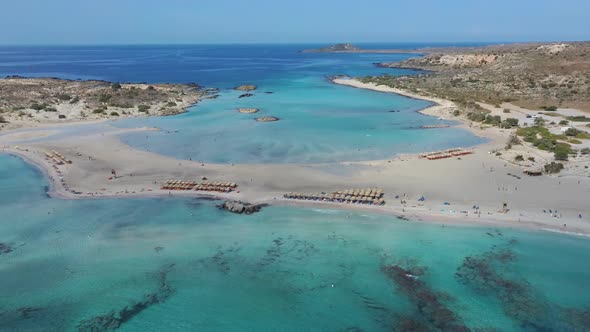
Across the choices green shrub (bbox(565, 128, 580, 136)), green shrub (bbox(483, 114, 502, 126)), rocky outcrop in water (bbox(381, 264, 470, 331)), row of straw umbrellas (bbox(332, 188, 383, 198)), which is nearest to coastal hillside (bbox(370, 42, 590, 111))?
green shrub (bbox(483, 114, 502, 126))

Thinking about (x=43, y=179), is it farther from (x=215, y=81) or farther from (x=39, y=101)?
(x=215, y=81)

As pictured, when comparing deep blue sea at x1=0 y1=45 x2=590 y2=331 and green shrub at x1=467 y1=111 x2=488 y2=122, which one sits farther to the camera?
green shrub at x1=467 y1=111 x2=488 y2=122

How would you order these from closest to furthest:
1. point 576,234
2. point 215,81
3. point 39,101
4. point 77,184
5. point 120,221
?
point 576,234 < point 120,221 < point 77,184 < point 39,101 < point 215,81

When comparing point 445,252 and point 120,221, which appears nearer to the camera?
point 445,252

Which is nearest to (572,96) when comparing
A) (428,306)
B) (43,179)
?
(428,306)

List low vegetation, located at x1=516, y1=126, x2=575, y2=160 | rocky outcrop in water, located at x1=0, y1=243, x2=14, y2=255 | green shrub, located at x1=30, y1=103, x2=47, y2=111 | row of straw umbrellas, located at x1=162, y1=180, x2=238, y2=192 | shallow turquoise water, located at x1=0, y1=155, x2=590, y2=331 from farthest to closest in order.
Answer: green shrub, located at x1=30, y1=103, x2=47, y2=111
low vegetation, located at x1=516, y1=126, x2=575, y2=160
row of straw umbrellas, located at x1=162, y1=180, x2=238, y2=192
rocky outcrop in water, located at x1=0, y1=243, x2=14, y2=255
shallow turquoise water, located at x1=0, y1=155, x2=590, y2=331

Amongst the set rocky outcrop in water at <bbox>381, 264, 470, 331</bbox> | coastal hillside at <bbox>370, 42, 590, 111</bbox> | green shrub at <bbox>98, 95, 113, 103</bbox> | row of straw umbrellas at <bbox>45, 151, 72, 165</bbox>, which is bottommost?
rocky outcrop in water at <bbox>381, 264, 470, 331</bbox>

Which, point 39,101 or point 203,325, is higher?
point 39,101

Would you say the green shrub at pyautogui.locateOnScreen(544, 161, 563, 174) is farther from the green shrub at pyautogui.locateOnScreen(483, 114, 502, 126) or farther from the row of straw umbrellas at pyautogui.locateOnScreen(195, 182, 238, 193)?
the row of straw umbrellas at pyautogui.locateOnScreen(195, 182, 238, 193)
